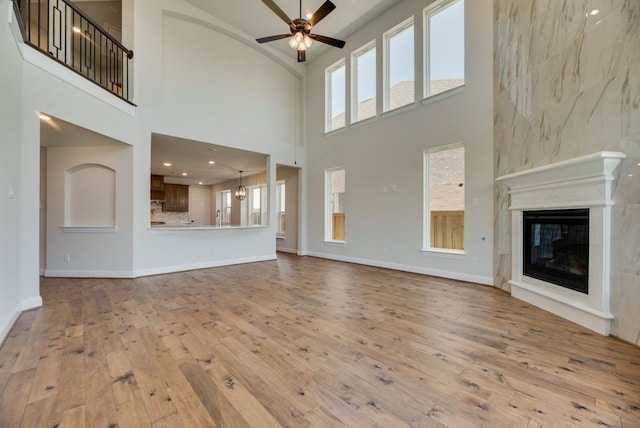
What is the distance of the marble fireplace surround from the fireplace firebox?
0.08m

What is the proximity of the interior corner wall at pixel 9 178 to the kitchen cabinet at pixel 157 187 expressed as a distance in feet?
21.8

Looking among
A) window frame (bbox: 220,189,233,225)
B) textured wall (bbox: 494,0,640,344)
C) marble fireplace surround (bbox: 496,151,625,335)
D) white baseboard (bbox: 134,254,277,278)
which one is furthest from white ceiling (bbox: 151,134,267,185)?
marble fireplace surround (bbox: 496,151,625,335)

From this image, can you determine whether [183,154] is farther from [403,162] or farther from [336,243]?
[403,162]

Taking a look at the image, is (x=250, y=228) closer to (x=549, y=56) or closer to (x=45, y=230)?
(x=45, y=230)

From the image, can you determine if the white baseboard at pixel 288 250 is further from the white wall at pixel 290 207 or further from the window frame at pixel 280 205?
the window frame at pixel 280 205

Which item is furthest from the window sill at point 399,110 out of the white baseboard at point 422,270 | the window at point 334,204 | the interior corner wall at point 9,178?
the interior corner wall at point 9,178

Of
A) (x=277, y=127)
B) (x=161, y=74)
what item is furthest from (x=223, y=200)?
(x=161, y=74)

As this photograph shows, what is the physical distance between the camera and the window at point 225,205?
433 inches

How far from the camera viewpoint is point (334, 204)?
682cm

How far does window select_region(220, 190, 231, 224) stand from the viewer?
433 inches

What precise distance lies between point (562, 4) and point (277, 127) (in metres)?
5.43

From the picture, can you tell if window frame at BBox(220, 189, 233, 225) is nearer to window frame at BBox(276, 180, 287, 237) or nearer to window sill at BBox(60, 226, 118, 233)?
window frame at BBox(276, 180, 287, 237)

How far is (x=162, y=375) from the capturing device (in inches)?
69.7

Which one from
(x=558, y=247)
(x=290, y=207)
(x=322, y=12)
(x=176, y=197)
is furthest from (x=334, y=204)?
(x=176, y=197)
